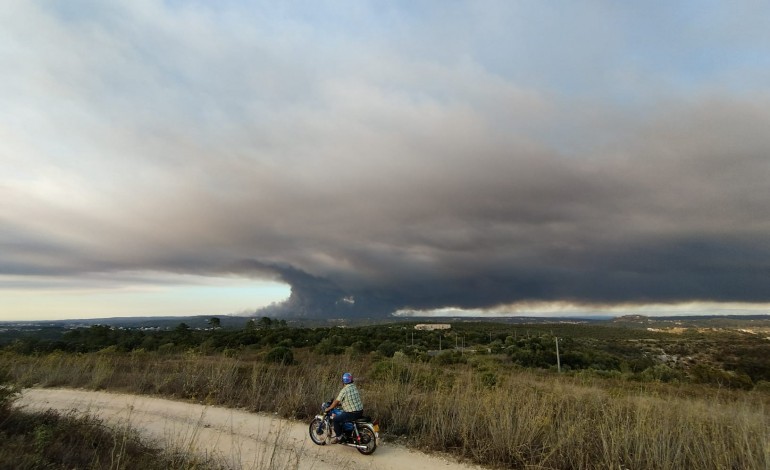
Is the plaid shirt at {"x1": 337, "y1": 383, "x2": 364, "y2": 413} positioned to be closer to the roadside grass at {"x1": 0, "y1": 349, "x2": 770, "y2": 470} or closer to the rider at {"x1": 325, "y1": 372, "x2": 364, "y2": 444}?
the rider at {"x1": 325, "y1": 372, "x2": 364, "y2": 444}

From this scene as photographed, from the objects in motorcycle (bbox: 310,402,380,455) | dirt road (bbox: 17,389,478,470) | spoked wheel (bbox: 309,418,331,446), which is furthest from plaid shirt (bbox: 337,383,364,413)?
dirt road (bbox: 17,389,478,470)

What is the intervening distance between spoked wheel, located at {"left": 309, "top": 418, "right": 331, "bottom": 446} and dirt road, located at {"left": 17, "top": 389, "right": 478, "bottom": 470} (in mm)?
144

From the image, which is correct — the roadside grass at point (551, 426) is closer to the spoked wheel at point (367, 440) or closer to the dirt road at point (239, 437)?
the dirt road at point (239, 437)

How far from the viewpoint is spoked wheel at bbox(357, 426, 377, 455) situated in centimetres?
992

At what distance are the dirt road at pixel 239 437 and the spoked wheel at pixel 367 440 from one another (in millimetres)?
153

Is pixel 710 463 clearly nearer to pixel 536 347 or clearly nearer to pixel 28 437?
pixel 28 437

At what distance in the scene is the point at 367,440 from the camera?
10.1 meters

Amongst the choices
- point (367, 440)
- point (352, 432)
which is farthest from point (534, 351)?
point (352, 432)

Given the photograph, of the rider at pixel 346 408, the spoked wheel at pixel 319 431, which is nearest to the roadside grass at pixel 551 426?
the rider at pixel 346 408

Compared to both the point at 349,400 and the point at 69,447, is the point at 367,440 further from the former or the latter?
the point at 69,447

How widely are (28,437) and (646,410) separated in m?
13.7

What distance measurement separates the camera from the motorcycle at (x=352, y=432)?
32.7 feet

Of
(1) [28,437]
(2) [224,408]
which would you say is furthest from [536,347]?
(1) [28,437]

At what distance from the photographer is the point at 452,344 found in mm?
68125
